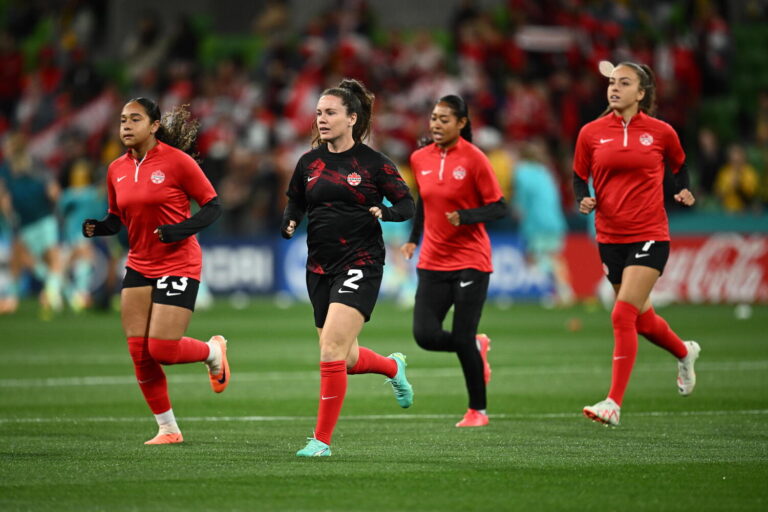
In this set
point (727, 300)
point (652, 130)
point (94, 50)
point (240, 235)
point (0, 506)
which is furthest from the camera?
point (94, 50)

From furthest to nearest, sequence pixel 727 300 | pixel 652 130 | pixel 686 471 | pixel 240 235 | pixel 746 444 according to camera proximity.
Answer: pixel 240 235
pixel 727 300
pixel 652 130
pixel 746 444
pixel 686 471

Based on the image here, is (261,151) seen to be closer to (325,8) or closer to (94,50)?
(325,8)

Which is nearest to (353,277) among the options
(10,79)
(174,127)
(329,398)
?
(329,398)

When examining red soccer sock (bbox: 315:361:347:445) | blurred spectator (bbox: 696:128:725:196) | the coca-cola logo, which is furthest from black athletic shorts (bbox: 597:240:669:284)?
blurred spectator (bbox: 696:128:725:196)

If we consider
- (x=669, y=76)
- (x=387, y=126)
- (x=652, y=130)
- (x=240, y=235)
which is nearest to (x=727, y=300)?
(x=669, y=76)

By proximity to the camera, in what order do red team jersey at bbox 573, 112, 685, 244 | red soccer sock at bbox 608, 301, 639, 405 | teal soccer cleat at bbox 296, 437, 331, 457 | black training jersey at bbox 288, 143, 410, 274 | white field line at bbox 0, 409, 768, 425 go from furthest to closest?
white field line at bbox 0, 409, 768, 425
red team jersey at bbox 573, 112, 685, 244
red soccer sock at bbox 608, 301, 639, 405
black training jersey at bbox 288, 143, 410, 274
teal soccer cleat at bbox 296, 437, 331, 457

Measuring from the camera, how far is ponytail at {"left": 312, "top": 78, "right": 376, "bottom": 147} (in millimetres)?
8977

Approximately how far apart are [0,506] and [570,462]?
3.39m

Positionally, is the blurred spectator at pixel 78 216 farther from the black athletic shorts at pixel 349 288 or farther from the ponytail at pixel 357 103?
the black athletic shorts at pixel 349 288

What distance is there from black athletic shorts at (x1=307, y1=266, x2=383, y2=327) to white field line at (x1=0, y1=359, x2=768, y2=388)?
17.4 ft

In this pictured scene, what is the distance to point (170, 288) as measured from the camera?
9320mm

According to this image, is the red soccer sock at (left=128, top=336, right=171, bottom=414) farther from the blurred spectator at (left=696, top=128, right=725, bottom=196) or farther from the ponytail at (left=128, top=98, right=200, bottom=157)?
the blurred spectator at (left=696, top=128, right=725, bottom=196)

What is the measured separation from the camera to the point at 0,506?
6.82 meters

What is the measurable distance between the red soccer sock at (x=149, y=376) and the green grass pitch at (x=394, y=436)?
31 cm
